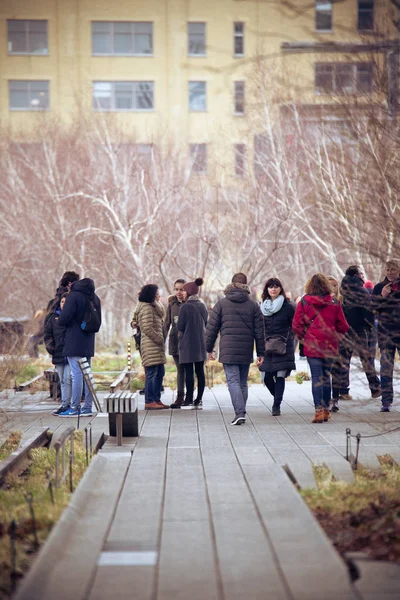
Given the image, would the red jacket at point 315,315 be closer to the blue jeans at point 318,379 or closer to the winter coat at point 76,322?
the blue jeans at point 318,379

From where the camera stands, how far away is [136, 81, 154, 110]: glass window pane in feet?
190

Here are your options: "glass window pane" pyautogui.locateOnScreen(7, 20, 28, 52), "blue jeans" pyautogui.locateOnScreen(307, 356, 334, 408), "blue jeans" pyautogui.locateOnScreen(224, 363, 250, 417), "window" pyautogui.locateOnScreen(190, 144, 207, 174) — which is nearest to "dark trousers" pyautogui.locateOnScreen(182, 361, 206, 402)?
"blue jeans" pyautogui.locateOnScreen(224, 363, 250, 417)

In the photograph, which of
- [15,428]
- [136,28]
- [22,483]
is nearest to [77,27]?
[136,28]

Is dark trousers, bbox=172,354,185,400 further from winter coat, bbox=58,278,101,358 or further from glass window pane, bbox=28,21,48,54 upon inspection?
glass window pane, bbox=28,21,48,54

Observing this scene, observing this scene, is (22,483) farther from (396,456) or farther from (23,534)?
(396,456)

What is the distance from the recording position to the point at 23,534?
752 cm

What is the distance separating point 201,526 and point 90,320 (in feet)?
25.6

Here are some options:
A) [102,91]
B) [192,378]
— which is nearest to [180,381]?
[192,378]

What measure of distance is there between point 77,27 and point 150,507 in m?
52.7

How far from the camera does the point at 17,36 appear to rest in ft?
192

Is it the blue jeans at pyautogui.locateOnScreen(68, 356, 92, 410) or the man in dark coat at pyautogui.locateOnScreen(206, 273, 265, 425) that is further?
the blue jeans at pyautogui.locateOnScreen(68, 356, 92, 410)

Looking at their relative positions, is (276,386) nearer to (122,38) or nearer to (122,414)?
(122,414)

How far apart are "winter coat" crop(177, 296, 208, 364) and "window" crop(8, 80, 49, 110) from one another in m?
43.1

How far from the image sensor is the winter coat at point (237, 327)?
46.1 ft
